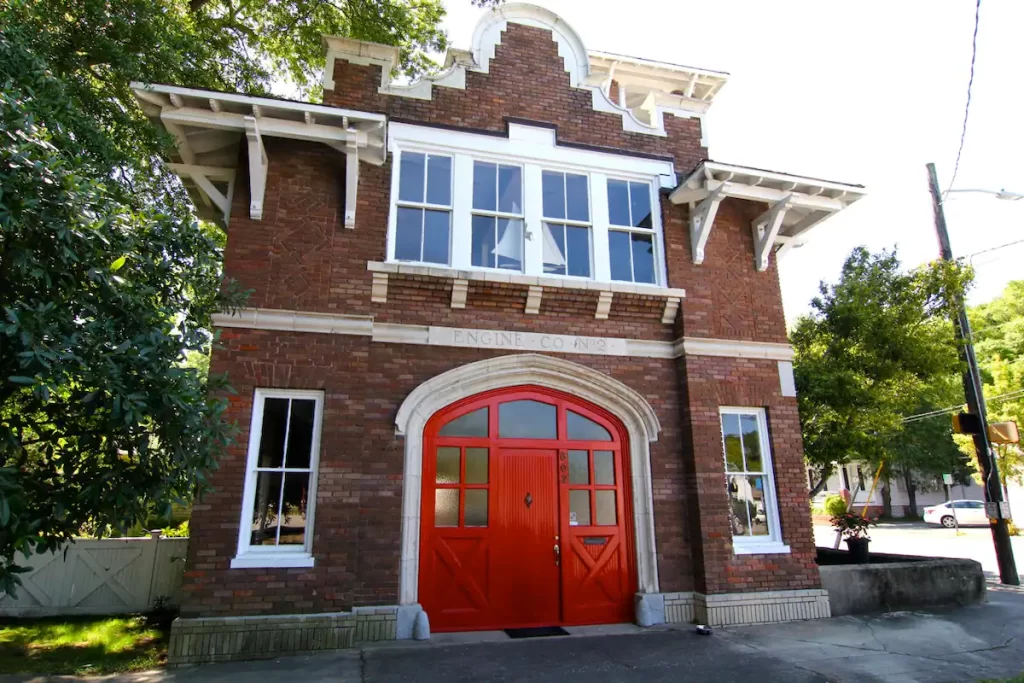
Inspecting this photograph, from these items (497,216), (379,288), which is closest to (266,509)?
(379,288)

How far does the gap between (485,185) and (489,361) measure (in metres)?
2.88

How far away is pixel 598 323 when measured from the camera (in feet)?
31.6

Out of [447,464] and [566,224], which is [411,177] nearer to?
[566,224]

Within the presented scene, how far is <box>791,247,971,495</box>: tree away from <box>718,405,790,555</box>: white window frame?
236cm

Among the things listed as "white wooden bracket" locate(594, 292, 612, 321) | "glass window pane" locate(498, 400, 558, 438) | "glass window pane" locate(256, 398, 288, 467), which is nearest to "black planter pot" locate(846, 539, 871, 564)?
"glass window pane" locate(498, 400, 558, 438)

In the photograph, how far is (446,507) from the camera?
8531 mm

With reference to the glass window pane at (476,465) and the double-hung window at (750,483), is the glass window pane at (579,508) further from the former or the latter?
the double-hung window at (750,483)

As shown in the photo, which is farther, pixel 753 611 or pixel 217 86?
pixel 217 86

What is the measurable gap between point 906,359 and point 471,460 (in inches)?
336

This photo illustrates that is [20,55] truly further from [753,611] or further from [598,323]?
[753,611]

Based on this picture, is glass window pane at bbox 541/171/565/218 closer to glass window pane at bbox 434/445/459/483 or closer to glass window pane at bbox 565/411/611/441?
glass window pane at bbox 565/411/611/441

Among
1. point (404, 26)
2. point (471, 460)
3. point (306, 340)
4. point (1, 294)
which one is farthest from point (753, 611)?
point (404, 26)

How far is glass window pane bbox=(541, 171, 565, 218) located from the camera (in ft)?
32.7

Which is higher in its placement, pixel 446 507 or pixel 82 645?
pixel 446 507
